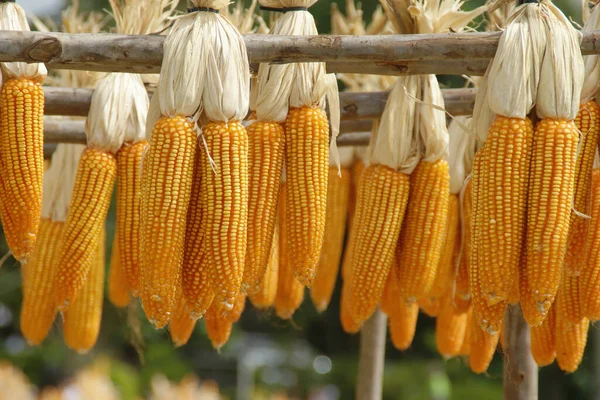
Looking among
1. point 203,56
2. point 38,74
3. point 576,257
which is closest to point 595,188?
point 576,257

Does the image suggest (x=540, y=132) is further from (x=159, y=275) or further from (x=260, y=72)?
(x=159, y=275)

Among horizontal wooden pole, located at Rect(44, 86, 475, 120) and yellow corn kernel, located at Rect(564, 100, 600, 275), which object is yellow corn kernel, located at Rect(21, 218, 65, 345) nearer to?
horizontal wooden pole, located at Rect(44, 86, 475, 120)

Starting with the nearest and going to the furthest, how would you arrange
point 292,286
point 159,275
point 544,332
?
point 159,275
point 544,332
point 292,286

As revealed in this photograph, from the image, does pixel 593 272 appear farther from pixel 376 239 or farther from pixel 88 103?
pixel 88 103

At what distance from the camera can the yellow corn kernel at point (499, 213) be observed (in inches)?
113

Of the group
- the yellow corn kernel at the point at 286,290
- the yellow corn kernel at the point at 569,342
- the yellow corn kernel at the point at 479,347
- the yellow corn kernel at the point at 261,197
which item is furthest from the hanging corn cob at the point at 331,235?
the yellow corn kernel at the point at 261,197

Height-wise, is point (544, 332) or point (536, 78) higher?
point (536, 78)

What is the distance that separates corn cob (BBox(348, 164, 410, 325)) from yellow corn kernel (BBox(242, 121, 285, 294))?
72 centimetres

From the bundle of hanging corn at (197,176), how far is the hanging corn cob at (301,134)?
0.28 metres

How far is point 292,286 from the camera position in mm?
4797

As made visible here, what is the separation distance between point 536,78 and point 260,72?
1181mm

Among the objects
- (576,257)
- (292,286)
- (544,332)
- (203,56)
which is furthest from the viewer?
(292,286)

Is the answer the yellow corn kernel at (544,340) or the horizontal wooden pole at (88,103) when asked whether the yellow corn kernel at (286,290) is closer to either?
the horizontal wooden pole at (88,103)

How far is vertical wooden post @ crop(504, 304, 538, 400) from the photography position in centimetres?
397
